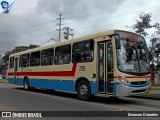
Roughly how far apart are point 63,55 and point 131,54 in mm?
4995

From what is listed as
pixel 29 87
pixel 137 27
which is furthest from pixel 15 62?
pixel 137 27

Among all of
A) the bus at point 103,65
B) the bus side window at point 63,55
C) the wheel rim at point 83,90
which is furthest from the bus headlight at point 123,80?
the bus side window at point 63,55

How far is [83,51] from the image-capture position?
16.9 metres

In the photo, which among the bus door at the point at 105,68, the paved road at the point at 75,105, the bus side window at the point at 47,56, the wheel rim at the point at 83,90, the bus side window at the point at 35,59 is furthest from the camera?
the bus side window at the point at 35,59

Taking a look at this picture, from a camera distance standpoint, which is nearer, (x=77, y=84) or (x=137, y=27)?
(x=77, y=84)

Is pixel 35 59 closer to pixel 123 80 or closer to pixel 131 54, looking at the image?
pixel 131 54

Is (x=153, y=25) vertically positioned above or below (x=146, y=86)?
above

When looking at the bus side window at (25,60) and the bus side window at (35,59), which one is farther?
the bus side window at (25,60)

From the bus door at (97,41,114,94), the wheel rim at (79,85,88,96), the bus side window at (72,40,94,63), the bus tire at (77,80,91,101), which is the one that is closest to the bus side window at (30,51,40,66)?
the bus side window at (72,40,94,63)

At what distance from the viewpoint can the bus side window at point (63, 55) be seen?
18.2m

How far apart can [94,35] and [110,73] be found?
231cm

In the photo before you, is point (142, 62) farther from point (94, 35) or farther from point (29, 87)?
point (29, 87)

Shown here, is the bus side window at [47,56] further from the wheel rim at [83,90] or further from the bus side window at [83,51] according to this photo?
the wheel rim at [83,90]

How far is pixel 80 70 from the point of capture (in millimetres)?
16984
